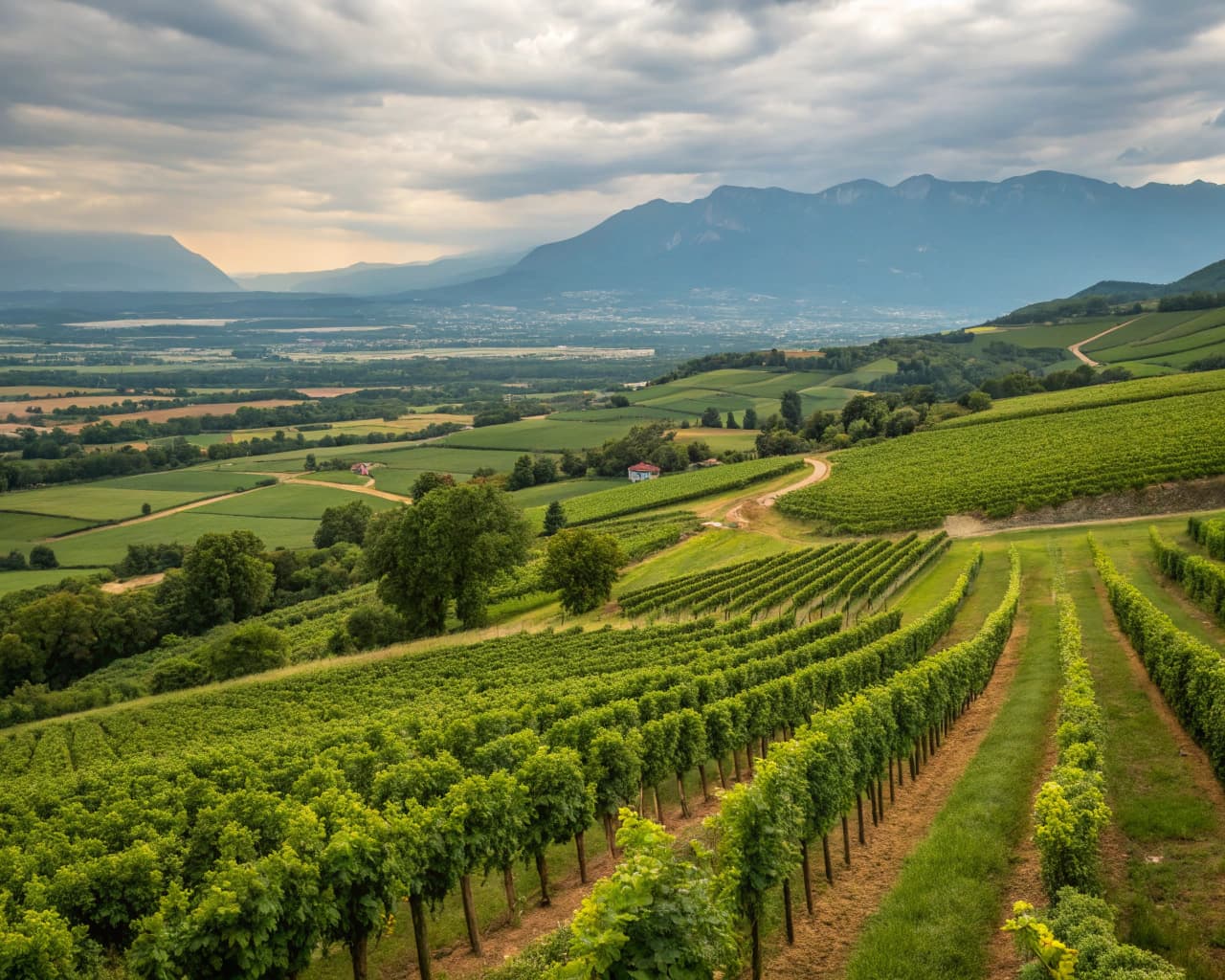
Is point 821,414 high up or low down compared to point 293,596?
up

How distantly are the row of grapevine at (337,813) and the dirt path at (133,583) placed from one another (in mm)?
56597

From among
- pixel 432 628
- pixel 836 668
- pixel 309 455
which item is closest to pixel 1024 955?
pixel 836 668

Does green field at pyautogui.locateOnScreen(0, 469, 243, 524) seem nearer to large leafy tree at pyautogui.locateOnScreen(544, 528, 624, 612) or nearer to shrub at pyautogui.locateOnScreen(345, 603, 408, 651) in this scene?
shrub at pyautogui.locateOnScreen(345, 603, 408, 651)

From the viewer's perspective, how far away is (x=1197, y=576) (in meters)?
38.5

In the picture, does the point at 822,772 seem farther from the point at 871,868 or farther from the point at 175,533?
the point at 175,533

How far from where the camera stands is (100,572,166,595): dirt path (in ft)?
273

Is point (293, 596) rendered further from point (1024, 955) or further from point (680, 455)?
point (1024, 955)

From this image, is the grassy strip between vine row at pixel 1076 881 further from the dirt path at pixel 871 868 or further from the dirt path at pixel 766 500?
the dirt path at pixel 766 500

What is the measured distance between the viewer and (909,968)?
1356 centimetres

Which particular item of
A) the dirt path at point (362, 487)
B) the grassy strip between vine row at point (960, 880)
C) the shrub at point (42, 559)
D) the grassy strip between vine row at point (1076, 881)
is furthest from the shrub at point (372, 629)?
the dirt path at point (362, 487)

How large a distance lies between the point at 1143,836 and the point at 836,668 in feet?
40.4

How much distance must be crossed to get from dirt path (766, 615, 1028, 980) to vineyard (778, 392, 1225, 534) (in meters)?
41.7

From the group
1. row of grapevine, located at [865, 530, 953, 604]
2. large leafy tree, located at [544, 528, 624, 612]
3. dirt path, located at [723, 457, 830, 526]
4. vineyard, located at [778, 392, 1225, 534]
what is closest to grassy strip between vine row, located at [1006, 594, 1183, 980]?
row of grapevine, located at [865, 530, 953, 604]

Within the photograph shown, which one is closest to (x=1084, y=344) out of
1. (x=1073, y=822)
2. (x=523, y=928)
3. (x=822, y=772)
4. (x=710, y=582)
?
(x=710, y=582)
